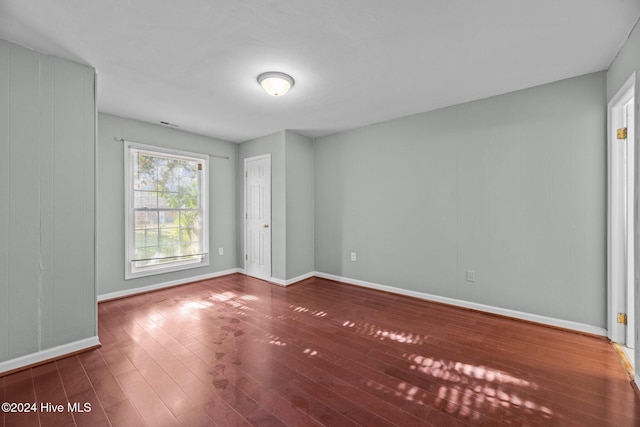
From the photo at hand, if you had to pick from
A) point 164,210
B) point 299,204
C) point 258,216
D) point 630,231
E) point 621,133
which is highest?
point 621,133

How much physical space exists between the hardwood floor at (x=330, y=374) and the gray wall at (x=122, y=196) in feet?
2.61

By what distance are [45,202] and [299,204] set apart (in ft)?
10.5

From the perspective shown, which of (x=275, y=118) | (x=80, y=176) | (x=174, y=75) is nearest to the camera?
(x=80, y=176)

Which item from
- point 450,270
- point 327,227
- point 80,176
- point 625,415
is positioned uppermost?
point 80,176

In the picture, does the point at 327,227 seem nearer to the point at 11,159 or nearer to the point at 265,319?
the point at 265,319

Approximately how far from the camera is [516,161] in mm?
3043

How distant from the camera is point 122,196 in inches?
153

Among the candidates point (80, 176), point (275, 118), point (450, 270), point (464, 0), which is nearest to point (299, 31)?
point (464, 0)

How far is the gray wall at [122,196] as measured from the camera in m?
3.72

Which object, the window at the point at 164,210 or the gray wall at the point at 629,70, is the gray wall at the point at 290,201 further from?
the gray wall at the point at 629,70

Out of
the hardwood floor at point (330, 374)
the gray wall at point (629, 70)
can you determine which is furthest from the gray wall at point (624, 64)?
the hardwood floor at point (330, 374)

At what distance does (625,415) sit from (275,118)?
14.2 ft

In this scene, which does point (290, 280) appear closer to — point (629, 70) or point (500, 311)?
point (500, 311)

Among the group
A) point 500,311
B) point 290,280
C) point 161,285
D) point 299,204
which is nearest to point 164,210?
point 161,285
